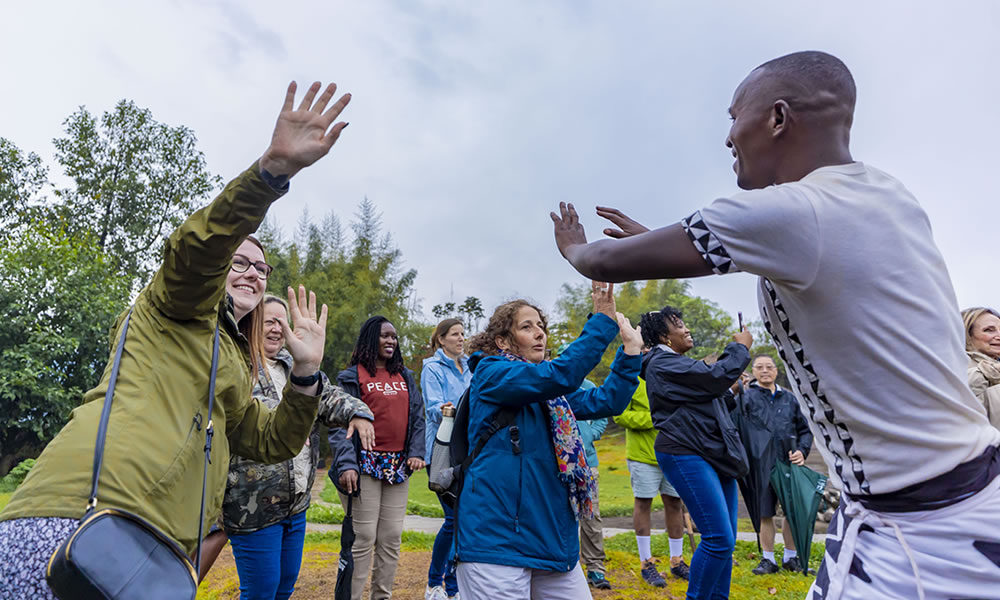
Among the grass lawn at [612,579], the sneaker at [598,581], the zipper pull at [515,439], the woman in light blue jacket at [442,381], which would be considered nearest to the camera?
the zipper pull at [515,439]

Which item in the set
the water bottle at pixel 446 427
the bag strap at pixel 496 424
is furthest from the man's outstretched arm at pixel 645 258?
the water bottle at pixel 446 427

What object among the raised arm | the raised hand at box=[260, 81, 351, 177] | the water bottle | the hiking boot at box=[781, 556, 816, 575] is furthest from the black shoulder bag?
the hiking boot at box=[781, 556, 816, 575]

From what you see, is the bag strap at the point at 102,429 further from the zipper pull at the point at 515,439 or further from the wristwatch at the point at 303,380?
the zipper pull at the point at 515,439

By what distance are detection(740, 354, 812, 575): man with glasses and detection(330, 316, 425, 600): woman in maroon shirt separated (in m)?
3.65

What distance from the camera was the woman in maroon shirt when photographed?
18.2 feet

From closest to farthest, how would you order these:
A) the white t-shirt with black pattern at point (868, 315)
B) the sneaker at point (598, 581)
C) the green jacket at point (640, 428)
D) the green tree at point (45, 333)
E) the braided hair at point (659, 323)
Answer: the white t-shirt with black pattern at point (868, 315) → the braided hair at point (659, 323) → the sneaker at point (598, 581) → the green jacket at point (640, 428) → the green tree at point (45, 333)

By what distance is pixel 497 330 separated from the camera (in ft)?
13.5

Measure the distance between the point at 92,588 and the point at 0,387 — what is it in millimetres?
22700

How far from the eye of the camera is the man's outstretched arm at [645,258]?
1810mm

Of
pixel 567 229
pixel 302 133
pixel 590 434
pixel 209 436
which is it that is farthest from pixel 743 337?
pixel 209 436

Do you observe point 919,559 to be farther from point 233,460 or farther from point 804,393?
point 233,460

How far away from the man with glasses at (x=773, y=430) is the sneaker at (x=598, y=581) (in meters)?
1.74

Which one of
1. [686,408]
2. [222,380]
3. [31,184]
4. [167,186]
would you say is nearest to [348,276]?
[167,186]

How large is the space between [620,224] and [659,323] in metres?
3.30
